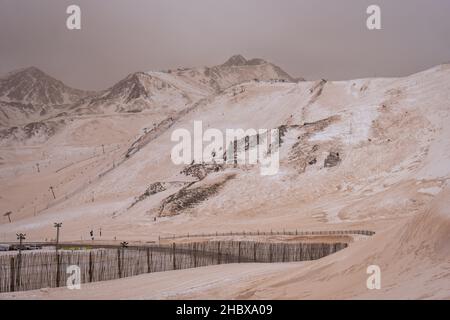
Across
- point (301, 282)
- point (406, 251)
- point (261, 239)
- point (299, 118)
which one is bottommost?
point (261, 239)

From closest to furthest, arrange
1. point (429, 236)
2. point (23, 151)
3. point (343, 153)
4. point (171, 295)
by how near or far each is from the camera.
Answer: point (429, 236), point (171, 295), point (343, 153), point (23, 151)

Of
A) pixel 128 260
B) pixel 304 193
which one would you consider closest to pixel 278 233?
pixel 304 193

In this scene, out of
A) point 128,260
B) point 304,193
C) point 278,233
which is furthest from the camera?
point 304,193

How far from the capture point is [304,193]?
5869cm

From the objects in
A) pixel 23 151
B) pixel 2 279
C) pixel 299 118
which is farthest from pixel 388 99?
pixel 23 151

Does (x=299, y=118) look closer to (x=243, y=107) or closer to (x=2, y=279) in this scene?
(x=243, y=107)

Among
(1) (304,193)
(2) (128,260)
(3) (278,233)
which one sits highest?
(1) (304,193)

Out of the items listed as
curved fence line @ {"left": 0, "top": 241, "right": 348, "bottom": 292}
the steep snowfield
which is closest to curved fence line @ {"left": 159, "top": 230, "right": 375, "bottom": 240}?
the steep snowfield

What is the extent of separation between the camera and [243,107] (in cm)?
10306

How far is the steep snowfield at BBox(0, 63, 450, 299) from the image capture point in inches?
620

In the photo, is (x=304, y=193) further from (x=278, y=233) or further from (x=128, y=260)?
(x=128, y=260)

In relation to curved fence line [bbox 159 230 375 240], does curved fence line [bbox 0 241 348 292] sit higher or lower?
higher

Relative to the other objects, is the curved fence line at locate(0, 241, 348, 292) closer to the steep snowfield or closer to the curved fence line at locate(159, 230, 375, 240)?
the steep snowfield
